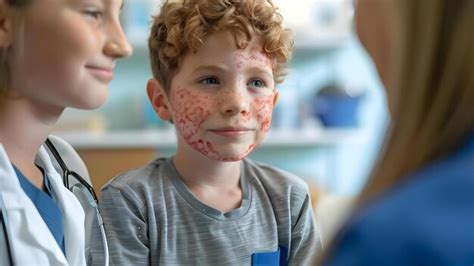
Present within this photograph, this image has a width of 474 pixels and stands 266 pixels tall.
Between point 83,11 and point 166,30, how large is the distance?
258mm

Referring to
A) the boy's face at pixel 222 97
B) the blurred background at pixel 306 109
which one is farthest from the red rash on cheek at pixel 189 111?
the blurred background at pixel 306 109

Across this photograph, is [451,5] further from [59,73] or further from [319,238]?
[319,238]

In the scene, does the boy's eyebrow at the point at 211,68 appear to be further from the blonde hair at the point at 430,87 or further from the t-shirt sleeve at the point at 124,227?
the blonde hair at the point at 430,87

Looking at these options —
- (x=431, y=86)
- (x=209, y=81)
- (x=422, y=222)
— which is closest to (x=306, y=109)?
→ (x=209, y=81)

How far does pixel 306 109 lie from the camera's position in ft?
11.0

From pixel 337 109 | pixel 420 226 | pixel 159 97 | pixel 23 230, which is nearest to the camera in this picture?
pixel 420 226

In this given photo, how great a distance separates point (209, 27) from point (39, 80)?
298mm

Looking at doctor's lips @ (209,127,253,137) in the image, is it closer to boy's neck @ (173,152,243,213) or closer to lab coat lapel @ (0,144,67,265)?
boy's neck @ (173,152,243,213)

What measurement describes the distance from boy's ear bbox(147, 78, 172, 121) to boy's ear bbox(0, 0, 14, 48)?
13.0 inches

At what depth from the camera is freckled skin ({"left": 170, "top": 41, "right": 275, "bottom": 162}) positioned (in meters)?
0.97

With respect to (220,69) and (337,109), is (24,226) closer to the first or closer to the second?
(220,69)

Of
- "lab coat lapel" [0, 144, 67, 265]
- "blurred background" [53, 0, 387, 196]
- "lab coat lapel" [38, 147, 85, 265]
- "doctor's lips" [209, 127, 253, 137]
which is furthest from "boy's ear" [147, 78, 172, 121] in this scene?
"blurred background" [53, 0, 387, 196]

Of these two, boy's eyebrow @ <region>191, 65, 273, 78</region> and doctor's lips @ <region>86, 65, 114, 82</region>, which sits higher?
doctor's lips @ <region>86, 65, 114, 82</region>

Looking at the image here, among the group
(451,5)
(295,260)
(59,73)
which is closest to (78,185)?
(59,73)
